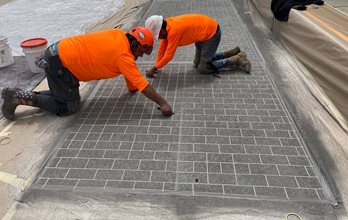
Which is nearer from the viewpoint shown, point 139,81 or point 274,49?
point 139,81

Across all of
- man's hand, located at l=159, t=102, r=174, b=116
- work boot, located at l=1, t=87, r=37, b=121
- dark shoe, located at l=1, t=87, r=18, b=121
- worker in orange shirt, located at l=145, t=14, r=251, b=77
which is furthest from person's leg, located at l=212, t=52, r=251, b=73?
dark shoe, located at l=1, t=87, r=18, b=121

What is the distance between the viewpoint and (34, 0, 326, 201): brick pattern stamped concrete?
2.07 metres

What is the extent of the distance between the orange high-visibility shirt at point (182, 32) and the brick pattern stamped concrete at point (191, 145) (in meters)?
0.37

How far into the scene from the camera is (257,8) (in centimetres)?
585

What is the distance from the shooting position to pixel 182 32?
326cm

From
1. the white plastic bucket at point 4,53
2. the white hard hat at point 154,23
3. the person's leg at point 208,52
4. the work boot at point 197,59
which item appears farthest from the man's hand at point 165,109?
the white plastic bucket at point 4,53

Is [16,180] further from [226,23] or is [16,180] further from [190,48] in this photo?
[226,23]

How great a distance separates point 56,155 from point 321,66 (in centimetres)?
292

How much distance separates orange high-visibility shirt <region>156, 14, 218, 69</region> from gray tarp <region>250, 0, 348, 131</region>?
1.23m

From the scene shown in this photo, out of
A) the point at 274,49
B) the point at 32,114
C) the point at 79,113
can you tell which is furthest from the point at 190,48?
the point at 32,114

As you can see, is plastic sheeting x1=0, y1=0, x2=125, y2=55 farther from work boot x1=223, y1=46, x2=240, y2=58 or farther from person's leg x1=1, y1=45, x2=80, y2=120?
work boot x1=223, y1=46, x2=240, y2=58

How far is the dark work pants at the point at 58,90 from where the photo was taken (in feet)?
8.84

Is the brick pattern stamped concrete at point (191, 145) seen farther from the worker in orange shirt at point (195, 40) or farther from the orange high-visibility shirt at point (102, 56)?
the orange high-visibility shirt at point (102, 56)

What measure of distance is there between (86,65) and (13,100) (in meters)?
0.78
